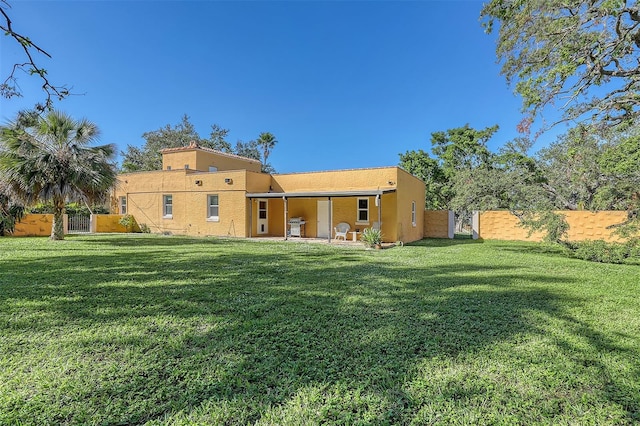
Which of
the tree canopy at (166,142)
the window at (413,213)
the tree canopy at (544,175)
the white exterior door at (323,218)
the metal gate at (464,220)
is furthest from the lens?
the tree canopy at (166,142)

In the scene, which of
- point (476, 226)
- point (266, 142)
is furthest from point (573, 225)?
point (266, 142)

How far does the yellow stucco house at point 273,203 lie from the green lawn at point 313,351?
9.42 meters

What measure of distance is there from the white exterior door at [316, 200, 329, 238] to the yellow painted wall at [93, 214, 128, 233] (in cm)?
1347

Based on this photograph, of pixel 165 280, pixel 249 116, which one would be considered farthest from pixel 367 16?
pixel 249 116

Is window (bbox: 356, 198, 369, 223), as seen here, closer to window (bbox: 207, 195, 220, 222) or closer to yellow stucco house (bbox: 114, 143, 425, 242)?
yellow stucco house (bbox: 114, 143, 425, 242)

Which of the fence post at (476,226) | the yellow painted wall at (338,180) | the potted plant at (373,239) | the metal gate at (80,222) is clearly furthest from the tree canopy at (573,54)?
the metal gate at (80,222)

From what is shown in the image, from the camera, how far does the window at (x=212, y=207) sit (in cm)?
1889

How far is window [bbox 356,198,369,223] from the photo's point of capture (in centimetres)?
1672

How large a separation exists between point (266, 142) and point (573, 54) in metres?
38.1

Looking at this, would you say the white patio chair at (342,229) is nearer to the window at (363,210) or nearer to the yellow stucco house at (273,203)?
the yellow stucco house at (273,203)

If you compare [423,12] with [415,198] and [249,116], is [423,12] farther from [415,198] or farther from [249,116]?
[249,116]

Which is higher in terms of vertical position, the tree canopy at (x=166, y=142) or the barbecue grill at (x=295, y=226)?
the tree canopy at (x=166, y=142)

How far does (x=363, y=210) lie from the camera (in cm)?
1680

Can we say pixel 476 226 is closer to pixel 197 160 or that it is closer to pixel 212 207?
pixel 212 207
